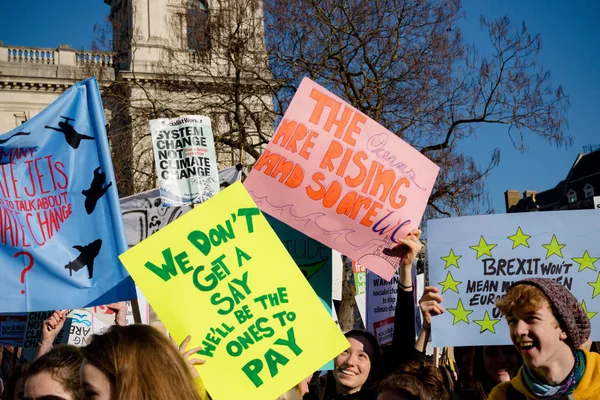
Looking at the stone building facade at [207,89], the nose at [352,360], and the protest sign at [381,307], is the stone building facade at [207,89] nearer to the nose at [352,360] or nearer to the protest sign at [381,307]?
the protest sign at [381,307]

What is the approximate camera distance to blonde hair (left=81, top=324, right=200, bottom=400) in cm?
272

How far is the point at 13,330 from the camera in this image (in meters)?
7.24

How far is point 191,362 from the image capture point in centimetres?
357

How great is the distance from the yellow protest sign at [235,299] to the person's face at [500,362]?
150cm

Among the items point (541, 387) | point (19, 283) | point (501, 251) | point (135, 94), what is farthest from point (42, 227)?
point (135, 94)

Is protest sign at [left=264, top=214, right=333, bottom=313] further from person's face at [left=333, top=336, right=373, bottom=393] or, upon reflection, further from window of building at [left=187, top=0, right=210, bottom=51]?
window of building at [left=187, top=0, right=210, bottom=51]

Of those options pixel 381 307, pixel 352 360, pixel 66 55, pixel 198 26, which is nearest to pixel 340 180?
pixel 352 360

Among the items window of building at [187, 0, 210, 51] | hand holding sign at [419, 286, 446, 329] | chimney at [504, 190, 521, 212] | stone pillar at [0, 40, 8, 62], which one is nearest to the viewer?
hand holding sign at [419, 286, 446, 329]

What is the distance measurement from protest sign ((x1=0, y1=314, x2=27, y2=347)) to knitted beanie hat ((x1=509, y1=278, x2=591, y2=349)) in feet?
17.0

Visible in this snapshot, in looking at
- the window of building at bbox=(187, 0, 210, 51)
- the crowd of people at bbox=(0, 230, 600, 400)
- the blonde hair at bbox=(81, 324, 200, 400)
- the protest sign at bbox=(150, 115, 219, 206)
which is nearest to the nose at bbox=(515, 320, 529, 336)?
the crowd of people at bbox=(0, 230, 600, 400)

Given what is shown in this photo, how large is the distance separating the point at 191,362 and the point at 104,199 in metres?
1.87

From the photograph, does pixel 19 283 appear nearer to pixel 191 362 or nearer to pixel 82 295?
pixel 82 295

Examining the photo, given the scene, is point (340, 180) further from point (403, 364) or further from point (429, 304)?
point (403, 364)

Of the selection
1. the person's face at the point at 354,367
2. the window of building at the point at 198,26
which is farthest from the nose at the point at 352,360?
the window of building at the point at 198,26
